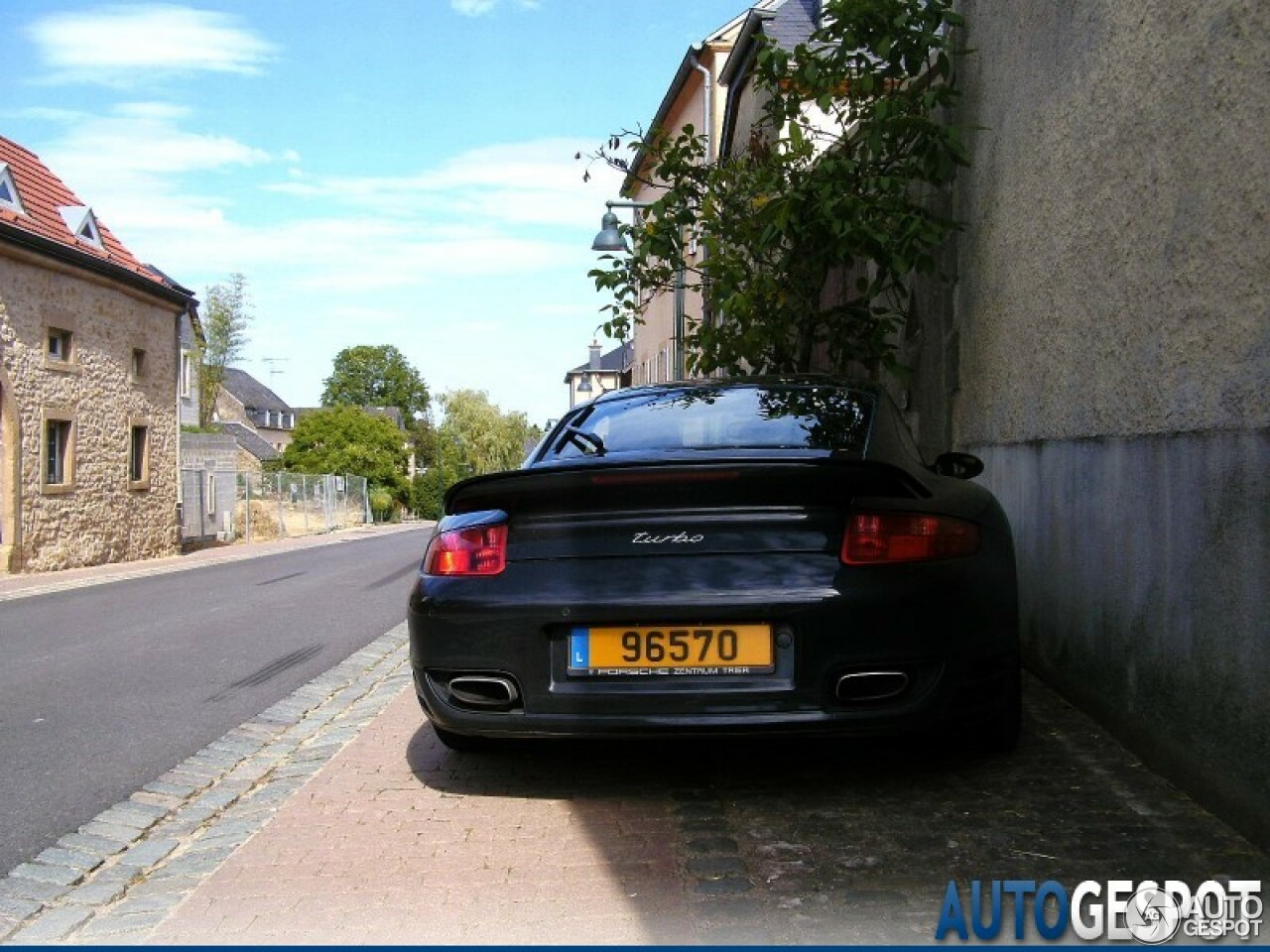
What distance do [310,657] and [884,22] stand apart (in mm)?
5798

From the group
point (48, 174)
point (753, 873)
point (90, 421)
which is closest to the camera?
point (753, 873)

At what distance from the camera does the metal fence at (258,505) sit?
35.5 meters

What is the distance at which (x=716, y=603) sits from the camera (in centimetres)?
396

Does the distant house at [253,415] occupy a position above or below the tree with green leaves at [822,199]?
above

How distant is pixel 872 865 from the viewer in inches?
138

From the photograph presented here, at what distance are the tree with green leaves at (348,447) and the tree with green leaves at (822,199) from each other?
70099 millimetres

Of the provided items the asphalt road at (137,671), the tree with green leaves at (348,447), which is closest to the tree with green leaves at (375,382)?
the tree with green leaves at (348,447)

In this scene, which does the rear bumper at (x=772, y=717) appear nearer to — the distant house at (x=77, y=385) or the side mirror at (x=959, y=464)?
the side mirror at (x=959, y=464)

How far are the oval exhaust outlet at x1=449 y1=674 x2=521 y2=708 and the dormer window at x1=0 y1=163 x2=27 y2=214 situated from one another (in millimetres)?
24489

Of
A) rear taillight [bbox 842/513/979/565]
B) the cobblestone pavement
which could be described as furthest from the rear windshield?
the cobblestone pavement

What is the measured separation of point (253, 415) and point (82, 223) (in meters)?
81.4

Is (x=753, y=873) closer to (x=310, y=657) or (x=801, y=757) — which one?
(x=801, y=757)

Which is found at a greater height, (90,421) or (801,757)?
(90,421)

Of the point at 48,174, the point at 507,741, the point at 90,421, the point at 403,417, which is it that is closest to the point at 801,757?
the point at 507,741
